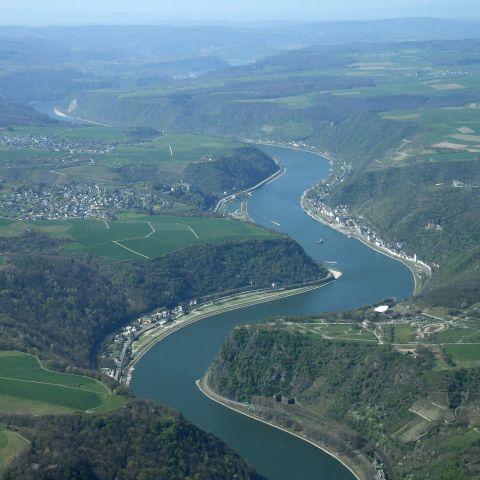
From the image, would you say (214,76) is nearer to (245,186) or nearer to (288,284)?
(245,186)

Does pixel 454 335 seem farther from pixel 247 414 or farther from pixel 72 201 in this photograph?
pixel 72 201

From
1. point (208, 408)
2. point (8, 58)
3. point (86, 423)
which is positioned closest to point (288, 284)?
point (208, 408)

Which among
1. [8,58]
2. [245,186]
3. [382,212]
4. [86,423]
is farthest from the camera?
[8,58]

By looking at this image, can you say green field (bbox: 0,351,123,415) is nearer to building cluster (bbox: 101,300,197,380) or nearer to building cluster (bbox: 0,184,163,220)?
building cluster (bbox: 101,300,197,380)

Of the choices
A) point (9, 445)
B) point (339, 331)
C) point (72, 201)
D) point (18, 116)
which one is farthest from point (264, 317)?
point (18, 116)

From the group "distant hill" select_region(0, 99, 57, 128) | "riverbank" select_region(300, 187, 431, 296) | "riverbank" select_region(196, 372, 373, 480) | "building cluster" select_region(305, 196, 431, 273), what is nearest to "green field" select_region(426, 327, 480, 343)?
"riverbank" select_region(196, 372, 373, 480)

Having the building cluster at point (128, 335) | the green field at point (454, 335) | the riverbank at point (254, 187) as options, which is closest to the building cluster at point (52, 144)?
the riverbank at point (254, 187)
